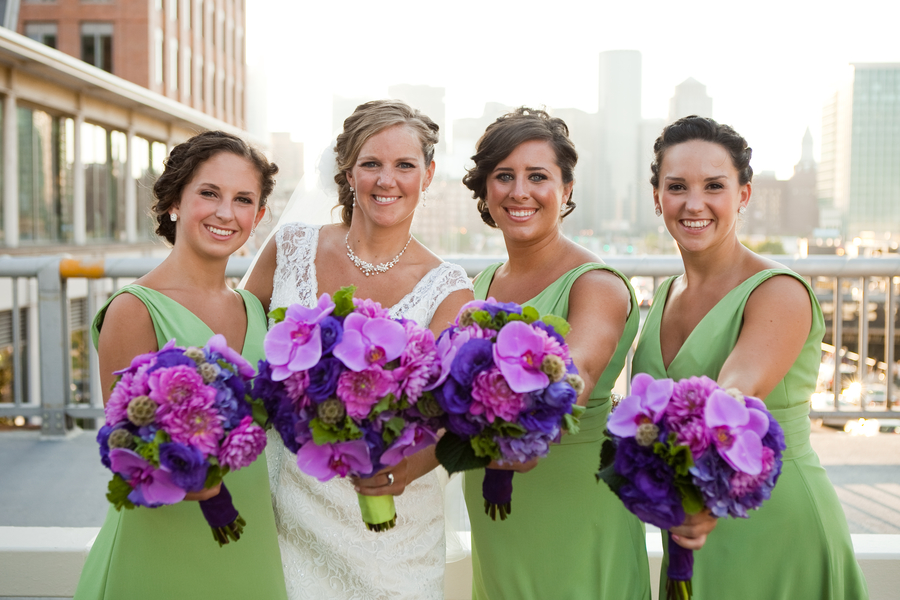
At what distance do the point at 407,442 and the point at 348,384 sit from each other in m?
0.21

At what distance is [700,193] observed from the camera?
2.51 meters

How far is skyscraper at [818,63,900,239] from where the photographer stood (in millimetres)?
113062

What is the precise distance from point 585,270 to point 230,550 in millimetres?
1547

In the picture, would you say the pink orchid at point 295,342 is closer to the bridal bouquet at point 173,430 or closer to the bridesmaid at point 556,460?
the bridal bouquet at point 173,430

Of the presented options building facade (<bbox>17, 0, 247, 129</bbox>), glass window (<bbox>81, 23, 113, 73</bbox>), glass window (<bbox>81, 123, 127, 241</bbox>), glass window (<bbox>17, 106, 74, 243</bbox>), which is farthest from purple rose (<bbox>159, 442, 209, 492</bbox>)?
glass window (<bbox>81, 23, 113, 73</bbox>)

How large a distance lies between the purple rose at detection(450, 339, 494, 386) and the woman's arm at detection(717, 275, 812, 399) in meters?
0.89

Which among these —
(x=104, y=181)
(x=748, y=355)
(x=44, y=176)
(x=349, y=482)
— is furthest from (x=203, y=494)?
(x=104, y=181)

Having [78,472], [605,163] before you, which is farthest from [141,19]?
[78,472]

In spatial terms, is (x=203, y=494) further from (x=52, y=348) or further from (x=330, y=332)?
(x=52, y=348)

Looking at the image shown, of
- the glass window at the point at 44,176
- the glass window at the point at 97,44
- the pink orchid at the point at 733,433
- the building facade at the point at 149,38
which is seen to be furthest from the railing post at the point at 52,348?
the glass window at the point at 97,44

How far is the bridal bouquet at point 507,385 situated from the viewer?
5.22ft

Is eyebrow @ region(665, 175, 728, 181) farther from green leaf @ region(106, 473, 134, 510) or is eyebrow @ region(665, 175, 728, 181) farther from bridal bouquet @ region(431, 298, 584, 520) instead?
green leaf @ region(106, 473, 134, 510)

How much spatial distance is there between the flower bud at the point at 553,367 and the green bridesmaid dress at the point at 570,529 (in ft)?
3.33

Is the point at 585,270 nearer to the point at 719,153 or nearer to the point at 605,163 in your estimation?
the point at 719,153
